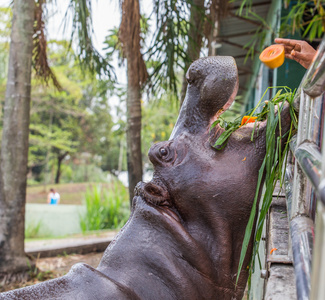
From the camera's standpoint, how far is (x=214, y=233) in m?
1.39

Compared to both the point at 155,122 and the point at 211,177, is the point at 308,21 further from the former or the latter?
the point at 155,122

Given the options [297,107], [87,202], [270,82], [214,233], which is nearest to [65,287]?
[214,233]

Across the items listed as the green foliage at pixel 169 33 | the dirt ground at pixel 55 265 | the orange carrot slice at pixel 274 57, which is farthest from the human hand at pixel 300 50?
the dirt ground at pixel 55 265

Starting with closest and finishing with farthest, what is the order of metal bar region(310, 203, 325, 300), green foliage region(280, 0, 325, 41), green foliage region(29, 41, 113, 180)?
metal bar region(310, 203, 325, 300) → green foliage region(280, 0, 325, 41) → green foliage region(29, 41, 113, 180)

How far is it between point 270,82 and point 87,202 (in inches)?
191

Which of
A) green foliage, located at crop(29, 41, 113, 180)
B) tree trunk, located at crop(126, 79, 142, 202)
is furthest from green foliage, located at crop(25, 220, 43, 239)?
green foliage, located at crop(29, 41, 113, 180)

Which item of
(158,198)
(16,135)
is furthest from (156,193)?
(16,135)

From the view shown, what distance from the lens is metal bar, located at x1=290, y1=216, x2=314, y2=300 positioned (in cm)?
82

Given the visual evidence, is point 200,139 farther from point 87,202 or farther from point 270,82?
point 87,202

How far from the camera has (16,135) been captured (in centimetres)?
564

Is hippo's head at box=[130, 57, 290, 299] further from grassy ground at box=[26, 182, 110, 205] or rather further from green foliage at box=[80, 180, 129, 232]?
grassy ground at box=[26, 182, 110, 205]

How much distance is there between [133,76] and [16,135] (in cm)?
164

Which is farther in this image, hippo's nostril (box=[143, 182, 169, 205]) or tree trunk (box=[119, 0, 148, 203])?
tree trunk (box=[119, 0, 148, 203])

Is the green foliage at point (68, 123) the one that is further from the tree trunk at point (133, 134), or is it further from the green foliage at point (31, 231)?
the tree trunk at point (133, 134)
